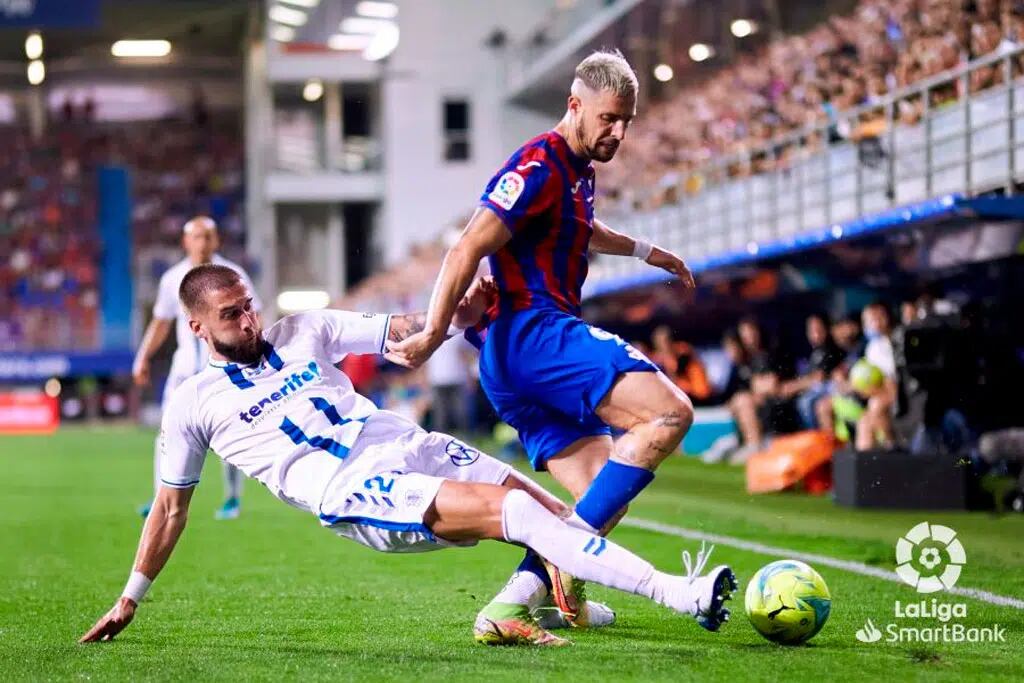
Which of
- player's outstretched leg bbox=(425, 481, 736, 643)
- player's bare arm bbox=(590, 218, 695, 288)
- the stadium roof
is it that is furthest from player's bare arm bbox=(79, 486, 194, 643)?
the stadium roof

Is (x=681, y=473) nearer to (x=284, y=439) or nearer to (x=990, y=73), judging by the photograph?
(x=990, y=73)

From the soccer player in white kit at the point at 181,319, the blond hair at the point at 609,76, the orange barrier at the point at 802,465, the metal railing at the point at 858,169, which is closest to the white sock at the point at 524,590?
the blond hair at the point at 609,76

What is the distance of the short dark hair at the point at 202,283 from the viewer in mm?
5281

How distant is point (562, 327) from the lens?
17.6 ft

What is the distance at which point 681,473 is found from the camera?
1631cm

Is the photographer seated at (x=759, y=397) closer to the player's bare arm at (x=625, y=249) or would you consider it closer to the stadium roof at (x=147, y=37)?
the player's bare arm at (x=625, y=249)

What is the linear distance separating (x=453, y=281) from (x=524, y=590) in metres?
1.15

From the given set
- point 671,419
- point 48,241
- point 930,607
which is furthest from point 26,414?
point 671,419

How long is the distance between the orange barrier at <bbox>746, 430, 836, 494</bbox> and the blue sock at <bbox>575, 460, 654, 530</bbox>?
26.0ft

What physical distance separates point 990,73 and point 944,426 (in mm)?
2825

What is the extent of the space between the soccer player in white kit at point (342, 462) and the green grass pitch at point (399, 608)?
0.29 meters

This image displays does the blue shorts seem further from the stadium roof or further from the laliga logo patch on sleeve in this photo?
the stadium roof

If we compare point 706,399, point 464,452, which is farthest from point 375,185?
point 464,452

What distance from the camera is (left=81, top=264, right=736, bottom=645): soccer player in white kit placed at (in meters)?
4.93
